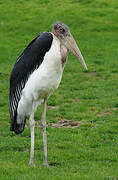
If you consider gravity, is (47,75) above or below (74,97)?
above

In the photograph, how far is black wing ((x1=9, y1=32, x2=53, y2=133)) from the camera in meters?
7.31

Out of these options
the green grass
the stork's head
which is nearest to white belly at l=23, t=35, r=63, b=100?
the stork's head

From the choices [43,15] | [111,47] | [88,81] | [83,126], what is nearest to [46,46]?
[83,126]

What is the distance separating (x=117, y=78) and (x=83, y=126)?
554 cm

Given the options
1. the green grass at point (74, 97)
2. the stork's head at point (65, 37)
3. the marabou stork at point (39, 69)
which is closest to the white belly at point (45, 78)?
the marabou stork at point (39, 69)

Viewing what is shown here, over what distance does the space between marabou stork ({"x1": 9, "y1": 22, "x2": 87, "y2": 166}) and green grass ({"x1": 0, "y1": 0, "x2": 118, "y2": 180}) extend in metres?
0.66

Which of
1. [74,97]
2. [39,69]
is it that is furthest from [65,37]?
[74,97]

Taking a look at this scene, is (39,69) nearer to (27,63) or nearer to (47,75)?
(47,75)

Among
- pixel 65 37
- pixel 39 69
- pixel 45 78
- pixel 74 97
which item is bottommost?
pixel 74 97

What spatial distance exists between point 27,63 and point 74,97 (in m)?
6.02

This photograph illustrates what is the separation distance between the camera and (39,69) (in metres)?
7.29

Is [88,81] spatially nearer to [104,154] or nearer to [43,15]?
[104,154]

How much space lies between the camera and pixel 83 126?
10430 millimetres

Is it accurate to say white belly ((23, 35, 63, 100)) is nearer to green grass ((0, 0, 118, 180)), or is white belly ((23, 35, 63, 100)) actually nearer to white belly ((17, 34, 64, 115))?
white belly ((17, 34, 64, 115))
